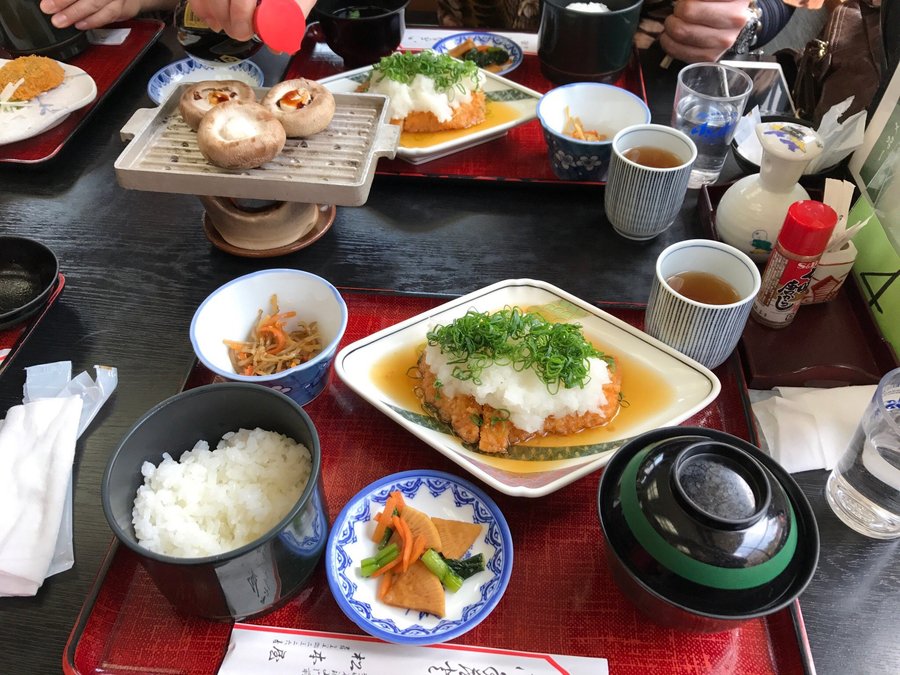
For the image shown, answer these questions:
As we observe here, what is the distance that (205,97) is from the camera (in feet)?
5.77

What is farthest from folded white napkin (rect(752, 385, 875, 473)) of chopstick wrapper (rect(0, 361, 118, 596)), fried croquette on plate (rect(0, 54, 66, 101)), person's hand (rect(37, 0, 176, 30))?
person's hand (rect(37, 0, 176, 30))

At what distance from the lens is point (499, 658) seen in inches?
42.8

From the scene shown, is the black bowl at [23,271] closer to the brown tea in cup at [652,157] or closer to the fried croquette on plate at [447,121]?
the fried croquette on plate at [447,121]

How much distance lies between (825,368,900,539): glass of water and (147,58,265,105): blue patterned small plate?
2176 millimetres

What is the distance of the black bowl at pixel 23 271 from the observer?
1729mm

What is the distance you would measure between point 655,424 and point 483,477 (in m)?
0.38

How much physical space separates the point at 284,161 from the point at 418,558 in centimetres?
107

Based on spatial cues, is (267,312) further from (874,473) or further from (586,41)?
(586,41)

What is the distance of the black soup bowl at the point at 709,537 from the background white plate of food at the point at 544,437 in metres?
0.22

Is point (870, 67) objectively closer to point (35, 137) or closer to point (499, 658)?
point (499, 658)

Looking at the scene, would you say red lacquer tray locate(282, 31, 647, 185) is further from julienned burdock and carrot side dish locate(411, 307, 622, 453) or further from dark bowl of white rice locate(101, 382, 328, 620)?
dark bowl of white rice locate(101, 382, 328, 620)

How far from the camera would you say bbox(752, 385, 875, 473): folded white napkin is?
138 centimetres

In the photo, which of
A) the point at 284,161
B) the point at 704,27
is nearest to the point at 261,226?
the point at 284,161

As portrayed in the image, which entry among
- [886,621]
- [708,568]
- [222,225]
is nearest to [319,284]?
[222,225]
